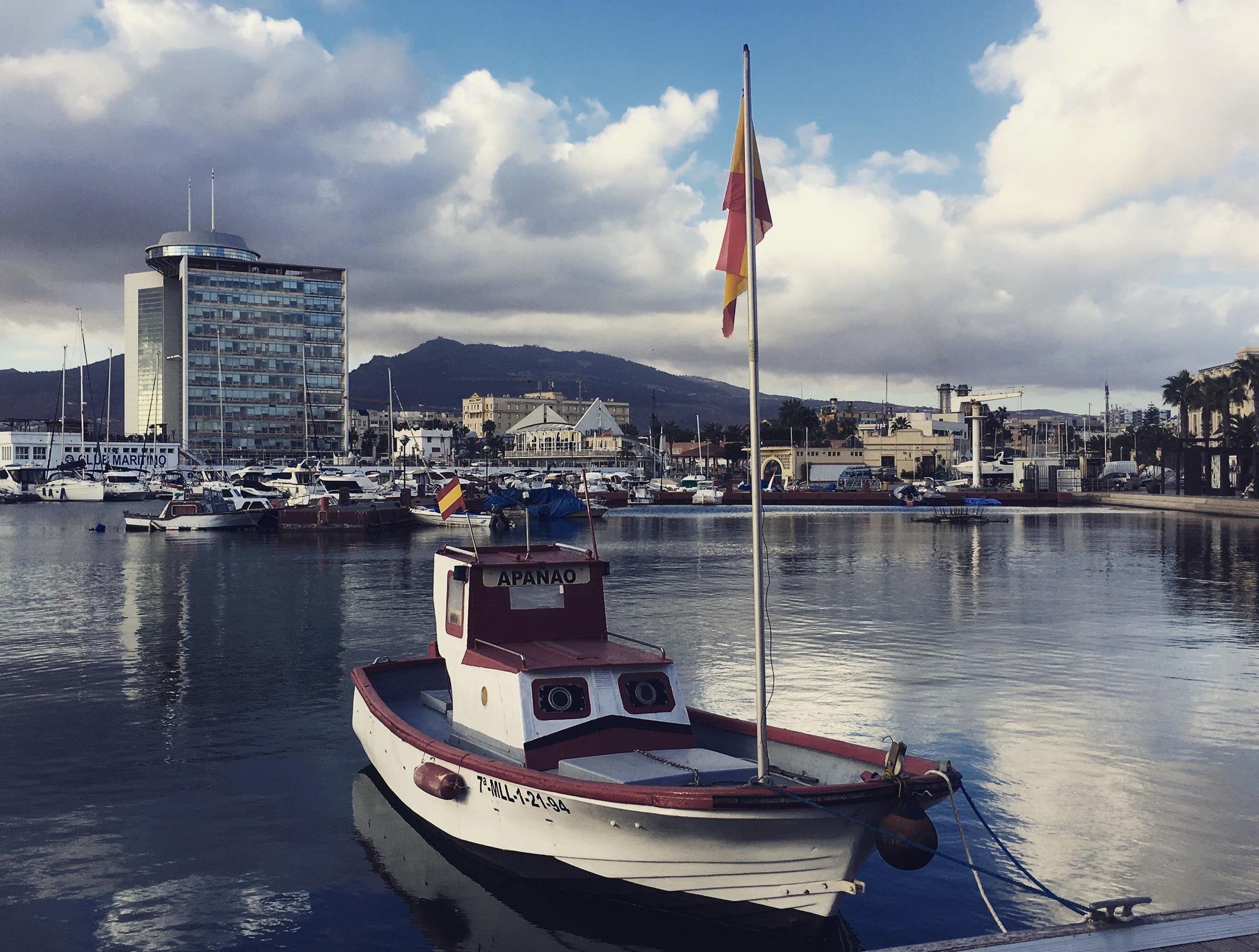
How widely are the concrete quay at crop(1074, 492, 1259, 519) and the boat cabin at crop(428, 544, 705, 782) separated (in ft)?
354

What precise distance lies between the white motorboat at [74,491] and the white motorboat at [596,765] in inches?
6301

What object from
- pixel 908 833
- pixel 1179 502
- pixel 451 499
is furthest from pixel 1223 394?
pixel 908 833

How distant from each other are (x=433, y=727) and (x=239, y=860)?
423 cm

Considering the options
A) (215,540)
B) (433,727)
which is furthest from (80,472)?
(433,727)

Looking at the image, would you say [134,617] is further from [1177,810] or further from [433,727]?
[1177,810]

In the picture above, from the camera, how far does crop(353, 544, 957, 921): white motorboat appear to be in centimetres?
1194

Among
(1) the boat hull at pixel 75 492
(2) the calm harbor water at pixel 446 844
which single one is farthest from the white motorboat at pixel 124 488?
(2) the calm harbor water at pixel 446 844

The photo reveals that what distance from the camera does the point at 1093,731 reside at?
22484 mm

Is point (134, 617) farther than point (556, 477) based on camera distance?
No

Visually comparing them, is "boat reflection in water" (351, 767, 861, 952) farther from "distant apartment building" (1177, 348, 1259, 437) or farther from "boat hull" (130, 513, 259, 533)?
"distant apartment building" (1177, 348, 1259, 437)

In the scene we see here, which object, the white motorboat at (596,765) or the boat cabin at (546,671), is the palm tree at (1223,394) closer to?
the white motorboat at (596,765)

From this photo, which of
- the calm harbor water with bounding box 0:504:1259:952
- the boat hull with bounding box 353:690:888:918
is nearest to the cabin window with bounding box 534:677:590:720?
the boat hull with bounding box 353:690:888:918

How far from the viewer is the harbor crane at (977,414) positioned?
163m

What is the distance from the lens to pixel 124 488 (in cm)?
15862
